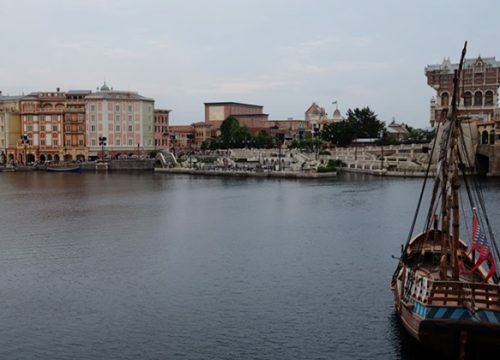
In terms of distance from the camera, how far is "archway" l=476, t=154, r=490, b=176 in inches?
3529

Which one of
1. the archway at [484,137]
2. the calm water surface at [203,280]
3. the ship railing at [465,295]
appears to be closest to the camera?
the ship railing at [465,295]

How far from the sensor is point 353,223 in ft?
156

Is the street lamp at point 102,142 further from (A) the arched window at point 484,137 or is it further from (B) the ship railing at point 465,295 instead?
(B) the ship railing at point 465,295

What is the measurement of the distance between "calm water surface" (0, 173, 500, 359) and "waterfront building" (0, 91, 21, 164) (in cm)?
7159

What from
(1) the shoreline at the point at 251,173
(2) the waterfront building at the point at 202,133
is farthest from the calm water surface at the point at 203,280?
(2) the waterfront building at the point at 202,133

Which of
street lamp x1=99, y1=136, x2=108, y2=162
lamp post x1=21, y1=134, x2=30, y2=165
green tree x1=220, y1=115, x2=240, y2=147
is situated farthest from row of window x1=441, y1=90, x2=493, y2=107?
lamp post x1=21, y1=134, x2=30, y2=165

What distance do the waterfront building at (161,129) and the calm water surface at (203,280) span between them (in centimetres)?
7452

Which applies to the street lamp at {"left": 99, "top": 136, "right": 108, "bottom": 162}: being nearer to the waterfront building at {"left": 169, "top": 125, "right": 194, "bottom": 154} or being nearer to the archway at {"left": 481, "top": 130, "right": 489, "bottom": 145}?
the waterfront building at {"left": 169, "top": 125, "right": 194, "bottom": 154}

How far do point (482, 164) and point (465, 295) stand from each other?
247ft

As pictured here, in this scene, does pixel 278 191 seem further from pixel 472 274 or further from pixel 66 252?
pixel 472 274

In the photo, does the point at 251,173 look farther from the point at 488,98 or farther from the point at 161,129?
the point at 488,98

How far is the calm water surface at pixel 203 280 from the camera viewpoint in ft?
74.7

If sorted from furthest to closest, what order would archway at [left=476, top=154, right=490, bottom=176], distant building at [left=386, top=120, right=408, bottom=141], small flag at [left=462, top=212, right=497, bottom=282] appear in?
distant building at [left=386, top=120, right=408, bottom=141] → archway at [left=476, top=154, right=490, bottom=176] → small flag at [left=462, top=212, right=497, bottom=282]

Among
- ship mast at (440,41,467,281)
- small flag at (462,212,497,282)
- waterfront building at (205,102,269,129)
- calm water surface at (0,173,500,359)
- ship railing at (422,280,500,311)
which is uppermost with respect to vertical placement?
waterfront building at (205,102,269,129)
